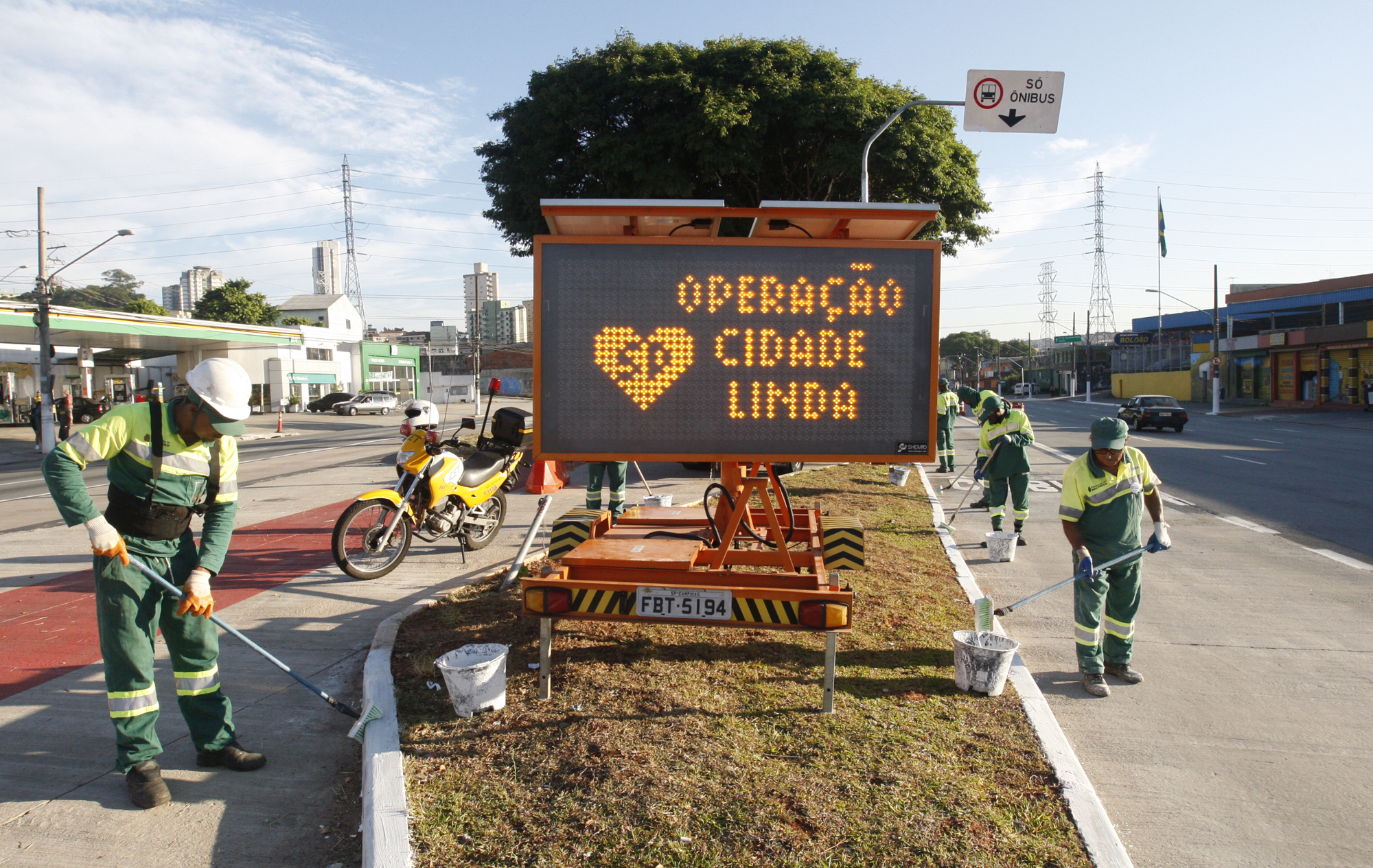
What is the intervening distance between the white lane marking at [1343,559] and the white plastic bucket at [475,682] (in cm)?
848

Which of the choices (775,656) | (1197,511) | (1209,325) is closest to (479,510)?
(775,656)

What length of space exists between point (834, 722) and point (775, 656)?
1005 mm

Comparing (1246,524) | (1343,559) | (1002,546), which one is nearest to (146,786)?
(1002,546)

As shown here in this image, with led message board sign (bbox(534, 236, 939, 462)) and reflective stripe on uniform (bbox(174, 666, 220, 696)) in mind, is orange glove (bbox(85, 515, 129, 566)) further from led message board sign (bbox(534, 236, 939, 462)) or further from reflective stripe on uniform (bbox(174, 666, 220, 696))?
led message board sign (bbox(534, 236, 939, 462))

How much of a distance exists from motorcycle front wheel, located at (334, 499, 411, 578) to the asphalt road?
530cm

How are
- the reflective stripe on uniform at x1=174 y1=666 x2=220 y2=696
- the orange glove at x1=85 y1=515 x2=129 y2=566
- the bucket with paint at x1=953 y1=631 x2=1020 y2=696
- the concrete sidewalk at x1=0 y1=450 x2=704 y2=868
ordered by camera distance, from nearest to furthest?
the concrete sidewalk at x1=0 y1=450 x2=704 y2=868, the orange glove at x1=85 y1=515 x2=129 y2=566, the reflective stripe on uniform at x1=174 y1=666 x2=220 y2=696, the bucket with paint at x1=953 y1=631 x2=1020 y2=696

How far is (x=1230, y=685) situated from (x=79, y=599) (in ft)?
27.8

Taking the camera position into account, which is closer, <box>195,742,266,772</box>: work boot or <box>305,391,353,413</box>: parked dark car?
<box>195,742,266,772</box>: work boot

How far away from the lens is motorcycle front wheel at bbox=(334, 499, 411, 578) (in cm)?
693

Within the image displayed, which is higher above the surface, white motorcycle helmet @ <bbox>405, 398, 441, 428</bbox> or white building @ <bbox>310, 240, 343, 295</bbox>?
white building @ <bbox>310, 240, 343, 295</bbox>

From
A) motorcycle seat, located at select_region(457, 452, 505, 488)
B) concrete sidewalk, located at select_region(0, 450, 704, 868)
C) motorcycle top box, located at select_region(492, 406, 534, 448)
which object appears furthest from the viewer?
motorcycle top box, located at select_region(492, 406, 534, 448)

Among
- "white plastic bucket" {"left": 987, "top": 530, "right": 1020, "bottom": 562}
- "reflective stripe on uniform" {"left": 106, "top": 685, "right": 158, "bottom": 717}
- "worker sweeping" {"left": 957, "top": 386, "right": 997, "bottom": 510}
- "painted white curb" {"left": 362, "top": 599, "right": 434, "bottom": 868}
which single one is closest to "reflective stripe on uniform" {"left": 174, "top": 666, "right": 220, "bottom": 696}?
"reflective stripe on uniform" {"left": 106, "top": 685, "right": 158, "bottom": 717}

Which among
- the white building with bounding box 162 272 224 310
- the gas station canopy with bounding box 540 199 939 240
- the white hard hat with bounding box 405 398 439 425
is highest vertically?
the white building with bounding box 162 272 224 310

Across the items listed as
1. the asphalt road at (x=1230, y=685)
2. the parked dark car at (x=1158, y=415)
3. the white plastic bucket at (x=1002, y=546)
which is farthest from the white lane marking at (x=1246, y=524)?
the parked dark car at (x=1158, y=415)
